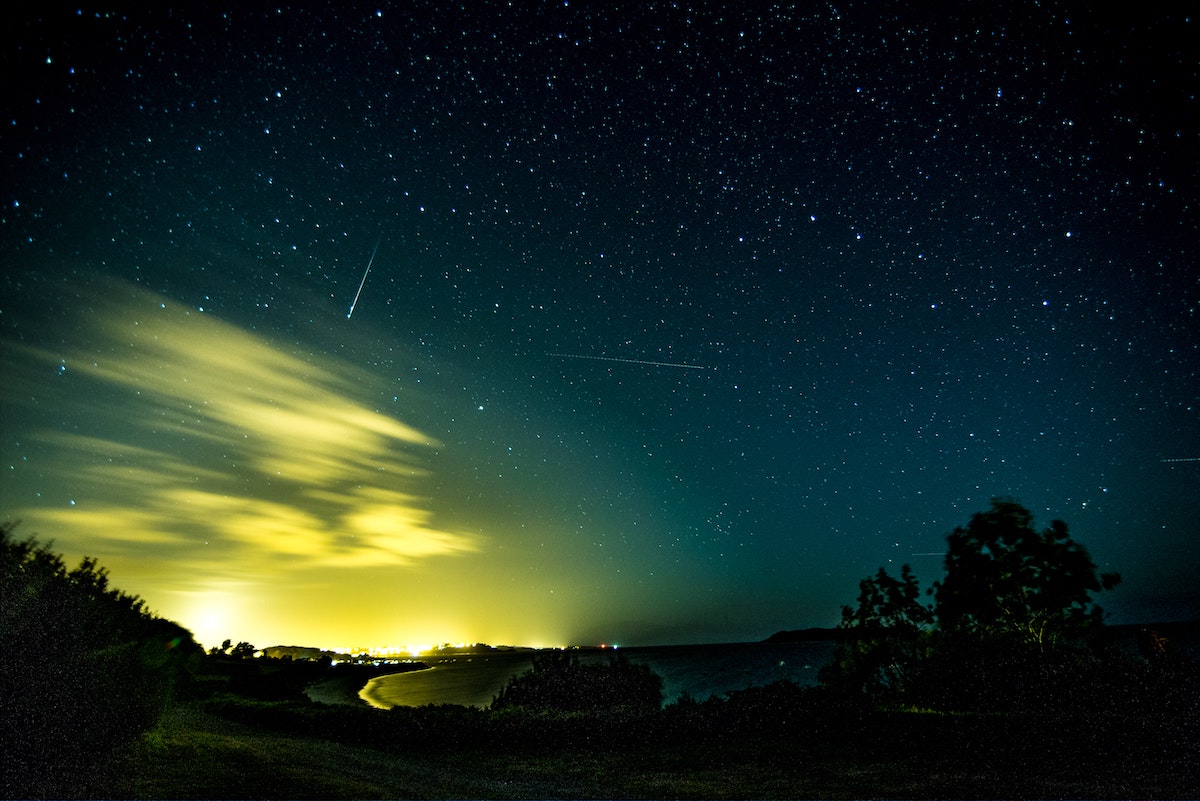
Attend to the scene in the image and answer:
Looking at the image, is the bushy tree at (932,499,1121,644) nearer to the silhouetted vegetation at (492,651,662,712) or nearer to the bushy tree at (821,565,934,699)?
the bushy tree at (821,565,934,699)

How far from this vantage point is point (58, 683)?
769 centimetres

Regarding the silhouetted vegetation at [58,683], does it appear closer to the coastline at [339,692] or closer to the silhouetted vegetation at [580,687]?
the coastline at [339,692]

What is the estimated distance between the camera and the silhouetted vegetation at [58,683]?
690 cm

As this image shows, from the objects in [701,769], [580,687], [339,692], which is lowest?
[339,692]

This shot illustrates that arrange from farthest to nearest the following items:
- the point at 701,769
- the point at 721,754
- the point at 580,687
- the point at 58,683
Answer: the point at 580,687
the point at 721,754
the point at 701,769
the point at 58,683

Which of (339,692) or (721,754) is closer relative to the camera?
(721,754)

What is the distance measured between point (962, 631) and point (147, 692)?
57.1ft

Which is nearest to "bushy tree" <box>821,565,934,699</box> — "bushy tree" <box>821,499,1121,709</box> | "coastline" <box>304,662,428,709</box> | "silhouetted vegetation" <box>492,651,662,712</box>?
"bushy tree" <box>821,499,1121,709</box>

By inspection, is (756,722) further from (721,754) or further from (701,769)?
(701,769)

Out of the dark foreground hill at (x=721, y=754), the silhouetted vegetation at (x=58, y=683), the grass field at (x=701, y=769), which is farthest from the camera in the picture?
the dark foreground hill at (x=721, y=754)

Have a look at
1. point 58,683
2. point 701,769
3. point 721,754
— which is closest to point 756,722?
point 721,754

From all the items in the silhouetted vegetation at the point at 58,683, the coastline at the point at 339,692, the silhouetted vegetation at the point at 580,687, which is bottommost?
the coastline at the point at 339,692

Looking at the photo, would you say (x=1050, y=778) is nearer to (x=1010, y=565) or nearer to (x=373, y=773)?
(x=1010, y=565)

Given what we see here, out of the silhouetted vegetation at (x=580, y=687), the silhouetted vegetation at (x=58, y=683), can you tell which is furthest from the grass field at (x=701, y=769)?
the silhouetted vegetation at (x=580, y=687)
